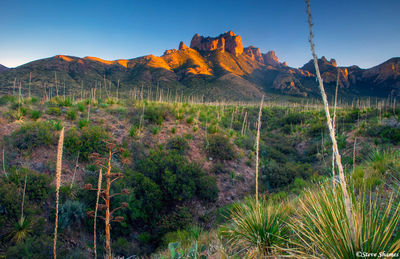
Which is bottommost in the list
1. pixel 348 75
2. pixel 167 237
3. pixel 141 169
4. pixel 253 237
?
pixel 167 237

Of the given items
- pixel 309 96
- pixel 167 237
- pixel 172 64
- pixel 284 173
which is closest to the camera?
pixel 167 237

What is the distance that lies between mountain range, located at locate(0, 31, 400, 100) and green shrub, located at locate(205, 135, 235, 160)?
27034mm

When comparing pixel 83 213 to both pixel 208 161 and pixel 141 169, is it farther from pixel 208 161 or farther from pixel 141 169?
pixel 208 161

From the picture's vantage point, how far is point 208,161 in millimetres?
9914

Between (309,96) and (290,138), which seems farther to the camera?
(309,96)

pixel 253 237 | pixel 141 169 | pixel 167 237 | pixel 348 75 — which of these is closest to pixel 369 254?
pixel 253 237

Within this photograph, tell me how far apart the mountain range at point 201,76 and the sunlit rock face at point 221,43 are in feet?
45.1

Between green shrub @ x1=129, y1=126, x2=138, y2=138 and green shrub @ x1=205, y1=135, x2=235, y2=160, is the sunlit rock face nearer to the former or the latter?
green shrub @ x1=205, y1=135, x2=235, y2=160

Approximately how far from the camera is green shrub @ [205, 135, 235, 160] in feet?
33.9

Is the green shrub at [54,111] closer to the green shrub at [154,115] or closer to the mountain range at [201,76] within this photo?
the green shrub at [154,115]

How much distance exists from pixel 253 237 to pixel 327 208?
1.14 m

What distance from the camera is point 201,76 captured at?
55.1m

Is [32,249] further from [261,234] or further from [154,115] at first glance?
[154,115]

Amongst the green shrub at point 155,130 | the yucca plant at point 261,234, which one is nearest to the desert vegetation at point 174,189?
the yucca plant at point 261,234
